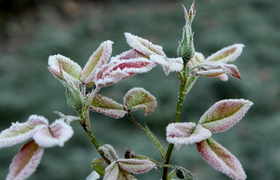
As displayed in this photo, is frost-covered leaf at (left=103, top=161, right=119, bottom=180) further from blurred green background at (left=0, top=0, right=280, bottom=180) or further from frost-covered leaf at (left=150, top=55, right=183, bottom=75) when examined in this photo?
blurred green background at (left=0, top=0, right=280, bottom=180)

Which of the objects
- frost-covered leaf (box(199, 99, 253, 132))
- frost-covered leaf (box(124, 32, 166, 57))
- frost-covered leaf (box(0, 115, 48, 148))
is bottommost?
frost-covered leaf (box(199, 99, 253, 132))

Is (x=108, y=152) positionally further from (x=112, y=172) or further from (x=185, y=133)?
(x=185, y=133)

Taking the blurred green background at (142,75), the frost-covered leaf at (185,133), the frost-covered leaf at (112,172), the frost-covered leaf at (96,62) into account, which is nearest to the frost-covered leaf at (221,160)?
the frost-covered leaf at (185,133)

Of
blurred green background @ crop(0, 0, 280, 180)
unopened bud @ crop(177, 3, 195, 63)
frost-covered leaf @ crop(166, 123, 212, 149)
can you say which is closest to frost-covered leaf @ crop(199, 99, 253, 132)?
frost-covered leaf @ crop(166, 123, 212, 149)

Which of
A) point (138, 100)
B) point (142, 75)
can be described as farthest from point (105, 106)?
point (142, 75)

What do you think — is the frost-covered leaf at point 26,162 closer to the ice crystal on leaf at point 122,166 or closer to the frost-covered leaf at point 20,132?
the frost-covered leaf at point 20,132

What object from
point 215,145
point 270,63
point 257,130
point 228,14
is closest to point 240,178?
point 215,145
